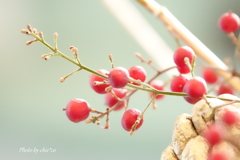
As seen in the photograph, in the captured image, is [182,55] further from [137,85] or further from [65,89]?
[65,89]

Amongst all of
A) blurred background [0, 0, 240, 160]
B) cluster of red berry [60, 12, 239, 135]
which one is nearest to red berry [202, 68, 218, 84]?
cluster of red berry [60, 12, 239, 135]

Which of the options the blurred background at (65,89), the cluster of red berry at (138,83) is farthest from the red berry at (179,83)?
the blurred background at (65,89)

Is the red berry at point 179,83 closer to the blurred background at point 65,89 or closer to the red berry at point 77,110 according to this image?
the red berry at point 77,110

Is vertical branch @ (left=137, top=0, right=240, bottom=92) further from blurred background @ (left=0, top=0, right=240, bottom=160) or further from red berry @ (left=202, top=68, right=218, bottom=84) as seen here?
blurred background @ (left=0, top=0, right=240, bottom=160)

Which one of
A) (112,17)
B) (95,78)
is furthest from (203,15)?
(95,78)

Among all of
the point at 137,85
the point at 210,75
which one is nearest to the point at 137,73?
the point at 137,85
